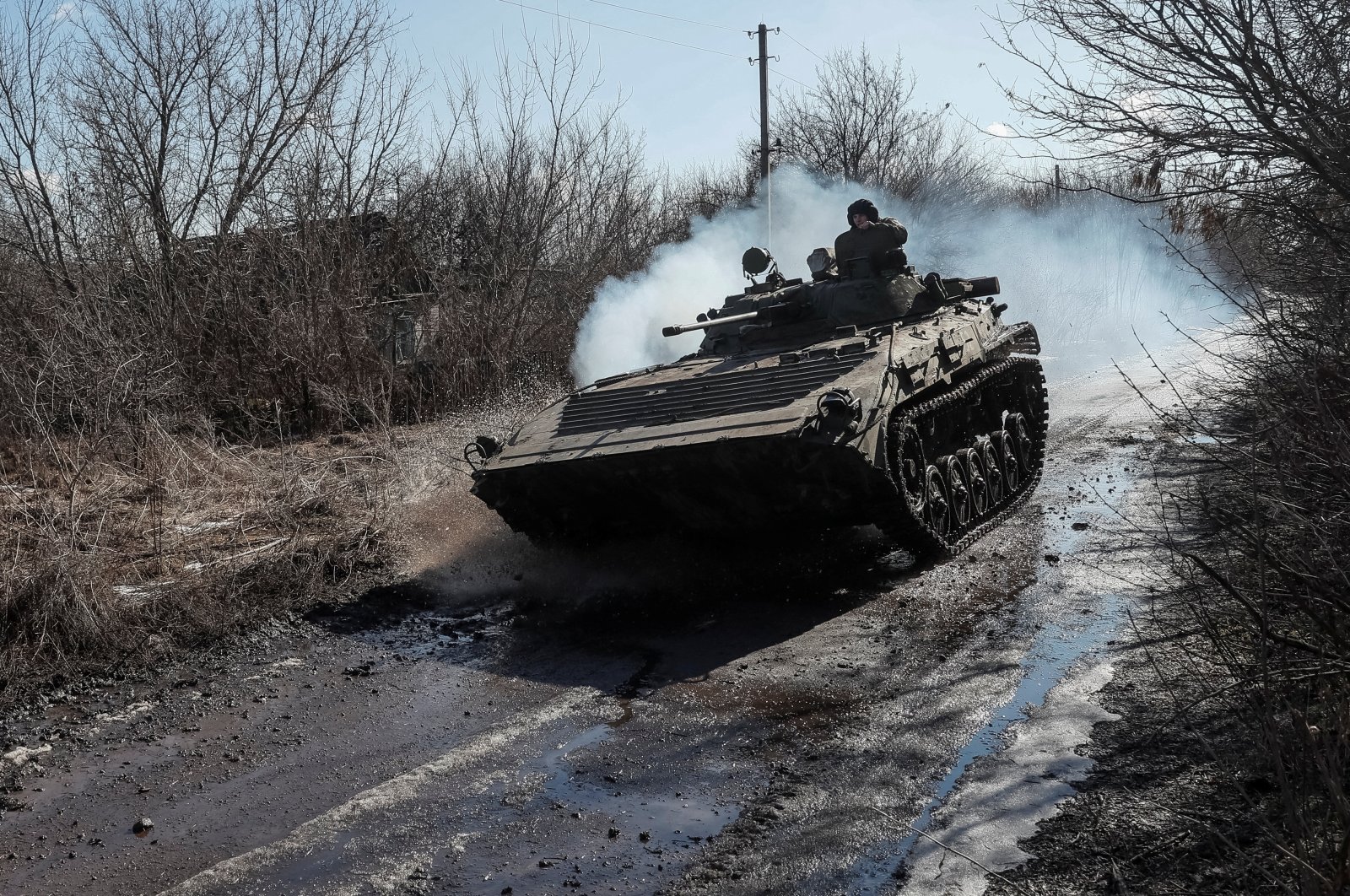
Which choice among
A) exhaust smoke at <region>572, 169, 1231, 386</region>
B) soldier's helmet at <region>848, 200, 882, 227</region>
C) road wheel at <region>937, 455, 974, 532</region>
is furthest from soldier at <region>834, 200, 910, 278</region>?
exhaust smoke at <region>572, 169, 1231, 386</region>

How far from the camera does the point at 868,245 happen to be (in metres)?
10.0

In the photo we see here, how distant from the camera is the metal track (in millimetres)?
7414

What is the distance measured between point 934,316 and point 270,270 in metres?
8.00

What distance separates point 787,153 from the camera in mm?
31656

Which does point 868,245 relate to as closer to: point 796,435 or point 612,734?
point 796,435

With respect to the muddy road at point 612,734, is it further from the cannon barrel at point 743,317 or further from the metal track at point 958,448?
the cannon barrel at point 743,317

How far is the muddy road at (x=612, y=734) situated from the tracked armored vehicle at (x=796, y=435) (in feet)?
1.56

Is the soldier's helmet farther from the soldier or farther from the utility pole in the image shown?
the utility pole

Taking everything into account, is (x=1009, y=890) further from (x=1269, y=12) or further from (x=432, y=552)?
(x=432, y=552)

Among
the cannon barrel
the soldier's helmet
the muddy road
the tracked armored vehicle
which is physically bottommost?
the muddy road

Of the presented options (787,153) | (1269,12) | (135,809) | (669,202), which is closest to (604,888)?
(135,809)

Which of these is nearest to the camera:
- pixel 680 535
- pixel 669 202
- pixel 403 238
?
pixel 680 535

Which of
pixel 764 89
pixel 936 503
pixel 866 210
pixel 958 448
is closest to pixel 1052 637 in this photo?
pixel 936 503

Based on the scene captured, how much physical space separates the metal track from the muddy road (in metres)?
0.20
